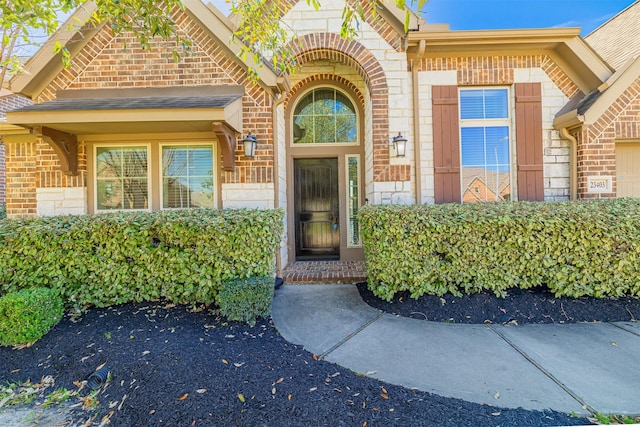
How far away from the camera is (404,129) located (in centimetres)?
546

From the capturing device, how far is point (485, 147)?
5609 mm

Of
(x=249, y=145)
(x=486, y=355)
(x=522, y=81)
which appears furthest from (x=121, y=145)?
(x=522, y=81)

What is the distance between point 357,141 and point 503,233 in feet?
10.9

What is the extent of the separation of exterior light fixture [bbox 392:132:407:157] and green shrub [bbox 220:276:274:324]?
10.2ft

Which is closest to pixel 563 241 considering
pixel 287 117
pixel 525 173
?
pixel 525 173

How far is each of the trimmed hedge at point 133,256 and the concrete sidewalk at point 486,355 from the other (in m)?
0.97

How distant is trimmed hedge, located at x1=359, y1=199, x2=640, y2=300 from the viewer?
390 centimetres

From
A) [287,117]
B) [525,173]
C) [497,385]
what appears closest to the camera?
[497,385]

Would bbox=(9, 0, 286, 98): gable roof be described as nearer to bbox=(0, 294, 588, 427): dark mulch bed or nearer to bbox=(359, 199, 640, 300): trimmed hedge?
bbox=(359, 199, 640, 300): trimmed hedge

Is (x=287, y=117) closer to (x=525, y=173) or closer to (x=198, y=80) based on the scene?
(x=198, y=80)

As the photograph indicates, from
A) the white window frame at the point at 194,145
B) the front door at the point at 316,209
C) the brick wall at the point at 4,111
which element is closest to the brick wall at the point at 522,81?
the front door at the point at 316,209

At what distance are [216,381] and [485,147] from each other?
5.43 m

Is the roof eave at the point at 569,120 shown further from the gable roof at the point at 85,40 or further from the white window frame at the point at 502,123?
the gable roof at the point at 85,40

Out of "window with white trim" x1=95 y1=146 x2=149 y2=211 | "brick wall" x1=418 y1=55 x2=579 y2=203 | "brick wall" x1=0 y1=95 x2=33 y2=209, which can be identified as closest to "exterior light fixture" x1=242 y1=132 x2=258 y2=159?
"window with white trim" x1=95 y1=146 x2=149 y2=211
